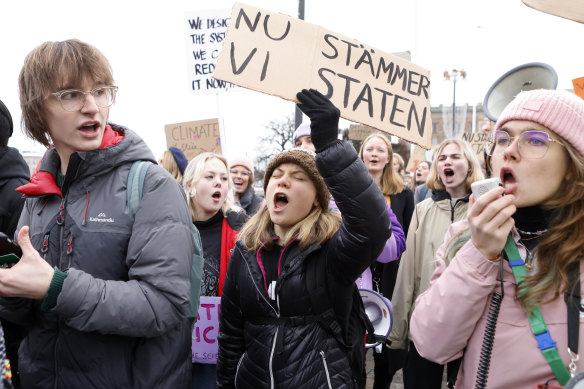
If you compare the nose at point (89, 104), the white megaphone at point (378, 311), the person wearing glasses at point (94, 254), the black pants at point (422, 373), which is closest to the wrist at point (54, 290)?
the person wearing glasses at point (94, 254)

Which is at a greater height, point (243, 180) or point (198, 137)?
point (198, 137)

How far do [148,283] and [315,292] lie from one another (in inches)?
28.6

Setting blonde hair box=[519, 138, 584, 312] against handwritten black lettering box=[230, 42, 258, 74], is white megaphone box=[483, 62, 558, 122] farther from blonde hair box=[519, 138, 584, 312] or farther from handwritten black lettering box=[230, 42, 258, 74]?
handwritten black lettering box=[230, 42, 258, 74]

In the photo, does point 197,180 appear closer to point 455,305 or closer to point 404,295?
point 404,295

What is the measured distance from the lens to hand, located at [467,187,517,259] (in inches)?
53.4

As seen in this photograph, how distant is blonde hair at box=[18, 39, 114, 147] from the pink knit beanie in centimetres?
150

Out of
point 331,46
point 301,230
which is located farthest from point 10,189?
point 331,46

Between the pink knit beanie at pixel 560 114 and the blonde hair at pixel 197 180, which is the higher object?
the pink knit beanie at pixel 560 114

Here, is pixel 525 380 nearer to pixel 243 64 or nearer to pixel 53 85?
pixel 243 64

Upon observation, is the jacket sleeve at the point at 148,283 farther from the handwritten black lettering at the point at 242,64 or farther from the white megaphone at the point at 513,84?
the white megaphone at the point at 513,84

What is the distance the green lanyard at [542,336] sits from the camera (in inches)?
50.3

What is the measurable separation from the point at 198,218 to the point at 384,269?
1.67 m

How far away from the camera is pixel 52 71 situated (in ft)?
5.28

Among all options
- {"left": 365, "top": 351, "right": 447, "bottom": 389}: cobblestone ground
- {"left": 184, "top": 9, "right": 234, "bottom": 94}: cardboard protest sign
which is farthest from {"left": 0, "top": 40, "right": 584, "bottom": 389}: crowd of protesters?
{"left": 184, "top": 9, "right": 234, "bottom": 94}: cardboard protest sign
